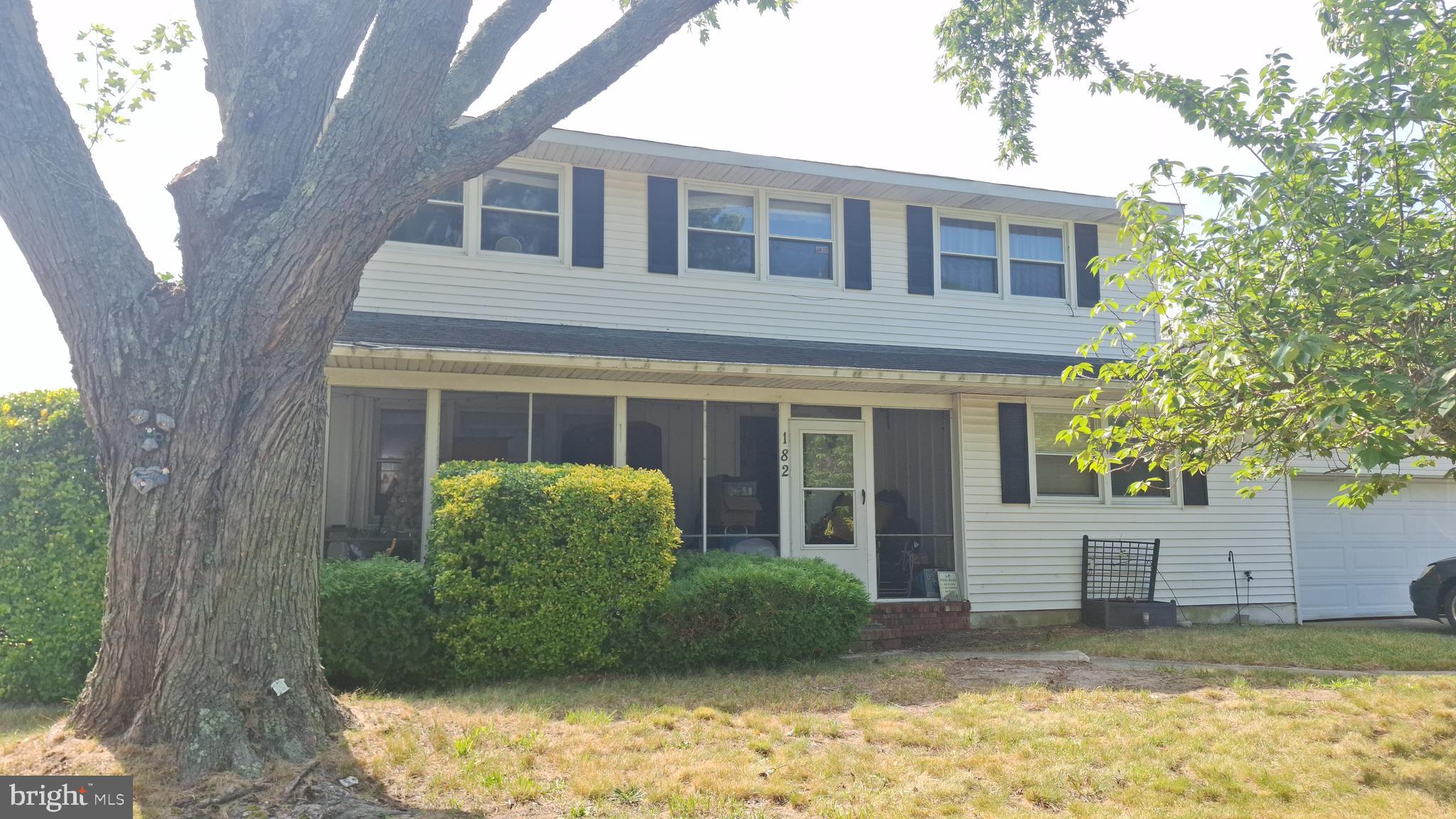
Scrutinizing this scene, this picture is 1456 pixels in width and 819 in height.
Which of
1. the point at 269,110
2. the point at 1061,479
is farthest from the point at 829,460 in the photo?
the point at 269,110

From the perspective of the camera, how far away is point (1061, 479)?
12.0 metres

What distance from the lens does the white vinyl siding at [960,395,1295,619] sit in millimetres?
11484

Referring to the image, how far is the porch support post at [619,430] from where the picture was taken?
10.2 metres

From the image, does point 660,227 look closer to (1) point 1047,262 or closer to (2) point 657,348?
(2) point 657,348

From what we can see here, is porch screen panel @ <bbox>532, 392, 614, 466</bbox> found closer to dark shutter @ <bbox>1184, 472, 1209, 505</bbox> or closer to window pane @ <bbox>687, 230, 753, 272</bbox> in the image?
window pane @ <bbox>687, 230, 753, 272</bbox>

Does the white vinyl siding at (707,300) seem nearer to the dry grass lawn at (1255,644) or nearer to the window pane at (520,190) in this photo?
the window pane at (520,190)

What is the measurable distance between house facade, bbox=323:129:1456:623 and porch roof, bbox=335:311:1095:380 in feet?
0.19

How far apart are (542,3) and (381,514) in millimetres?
5918

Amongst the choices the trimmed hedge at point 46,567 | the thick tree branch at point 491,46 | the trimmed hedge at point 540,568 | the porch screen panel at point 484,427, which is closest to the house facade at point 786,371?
the porch screen panel at point 484,427

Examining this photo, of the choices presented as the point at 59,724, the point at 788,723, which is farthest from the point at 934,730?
the point at 59,724

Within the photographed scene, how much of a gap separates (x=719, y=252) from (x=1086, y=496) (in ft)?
18.3

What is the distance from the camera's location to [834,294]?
1173cm

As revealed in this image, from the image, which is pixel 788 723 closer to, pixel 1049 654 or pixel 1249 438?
pixel 1049 654

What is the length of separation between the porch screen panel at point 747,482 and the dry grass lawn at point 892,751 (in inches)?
135
